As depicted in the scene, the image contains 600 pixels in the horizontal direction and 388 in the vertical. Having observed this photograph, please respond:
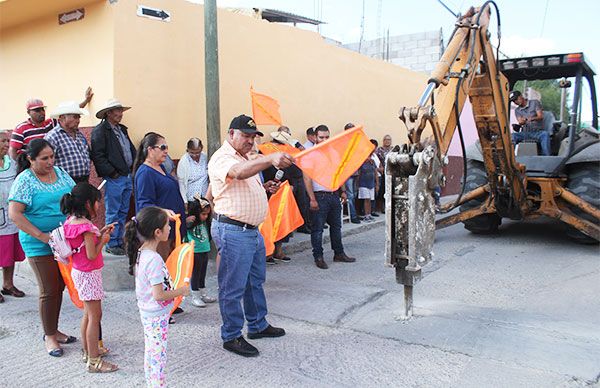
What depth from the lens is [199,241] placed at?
211 inches

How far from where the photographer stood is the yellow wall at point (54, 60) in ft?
21.1

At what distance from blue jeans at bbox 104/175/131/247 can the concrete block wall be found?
544 inches

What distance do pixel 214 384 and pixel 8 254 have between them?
3.24m

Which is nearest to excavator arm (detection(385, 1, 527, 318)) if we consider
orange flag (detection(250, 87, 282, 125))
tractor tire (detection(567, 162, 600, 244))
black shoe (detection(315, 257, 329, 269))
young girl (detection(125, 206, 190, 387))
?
tractor tire (detection(567, 162, 600, 244))

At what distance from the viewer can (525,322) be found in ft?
15.1

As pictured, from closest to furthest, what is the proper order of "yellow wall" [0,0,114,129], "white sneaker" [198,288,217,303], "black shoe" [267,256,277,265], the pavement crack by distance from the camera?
the pavement crack < "white sneaker" [198,288,217,303] < "yellow wall" [0,0,114,129] < "black shoe" [267,256,277,265]

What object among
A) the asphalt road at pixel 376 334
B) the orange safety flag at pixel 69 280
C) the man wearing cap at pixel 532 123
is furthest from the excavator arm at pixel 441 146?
the orange safety flag at pixel 69 280

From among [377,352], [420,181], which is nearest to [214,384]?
[377,352]

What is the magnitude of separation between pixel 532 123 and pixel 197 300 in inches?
253

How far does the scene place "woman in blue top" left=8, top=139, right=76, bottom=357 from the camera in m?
3.94

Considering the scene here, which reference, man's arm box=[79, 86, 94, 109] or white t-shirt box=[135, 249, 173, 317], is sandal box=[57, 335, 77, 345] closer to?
white t-shirt box=[135, 249, 173, 317]

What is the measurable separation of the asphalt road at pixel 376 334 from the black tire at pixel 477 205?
1.77 m

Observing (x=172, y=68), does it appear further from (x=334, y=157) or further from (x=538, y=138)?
(x=538, y=138)

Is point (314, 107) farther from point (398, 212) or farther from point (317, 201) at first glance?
point (398, 212)
